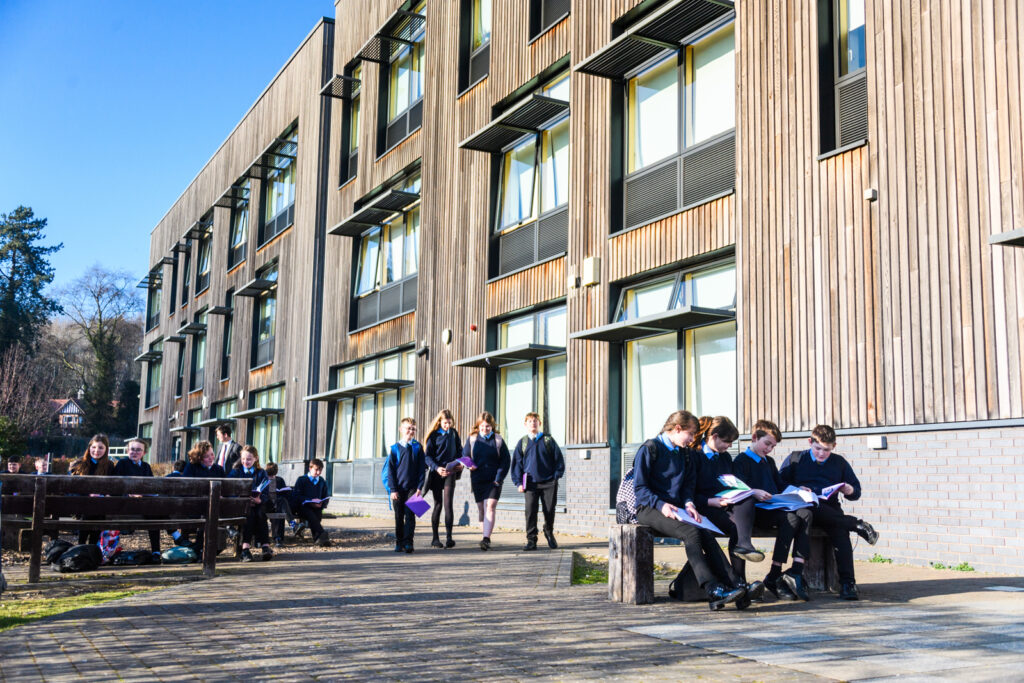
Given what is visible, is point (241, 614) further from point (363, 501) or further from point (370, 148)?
point (370, 148)

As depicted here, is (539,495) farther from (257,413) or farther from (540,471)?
(257,413)

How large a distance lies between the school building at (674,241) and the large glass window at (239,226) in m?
8.32

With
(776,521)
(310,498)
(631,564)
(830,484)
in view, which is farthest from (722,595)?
(310,498)

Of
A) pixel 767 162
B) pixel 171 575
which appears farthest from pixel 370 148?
pixel 171 575

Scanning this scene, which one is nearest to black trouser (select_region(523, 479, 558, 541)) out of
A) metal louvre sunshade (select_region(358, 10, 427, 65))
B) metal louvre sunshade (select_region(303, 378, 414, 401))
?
metal louvre sunshade (select_region(303, 378, 414, 401))

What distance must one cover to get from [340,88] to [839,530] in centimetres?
2248

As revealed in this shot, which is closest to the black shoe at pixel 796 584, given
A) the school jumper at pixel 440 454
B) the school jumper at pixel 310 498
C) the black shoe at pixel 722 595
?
the black shoe at pixel 722 595

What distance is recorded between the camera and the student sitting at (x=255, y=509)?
38.3ft

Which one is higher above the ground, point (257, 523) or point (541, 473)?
point (541, 473)

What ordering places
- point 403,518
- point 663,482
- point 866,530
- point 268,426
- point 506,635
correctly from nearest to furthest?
point 506,635 < point 663,482 < point 866,530 < point 403,518 < point 268,426

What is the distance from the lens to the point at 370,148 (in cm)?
2556

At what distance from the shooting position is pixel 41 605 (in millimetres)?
7895

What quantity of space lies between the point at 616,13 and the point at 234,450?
9263 millimetres

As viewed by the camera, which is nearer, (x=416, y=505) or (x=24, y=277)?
(x=416, y=505)
